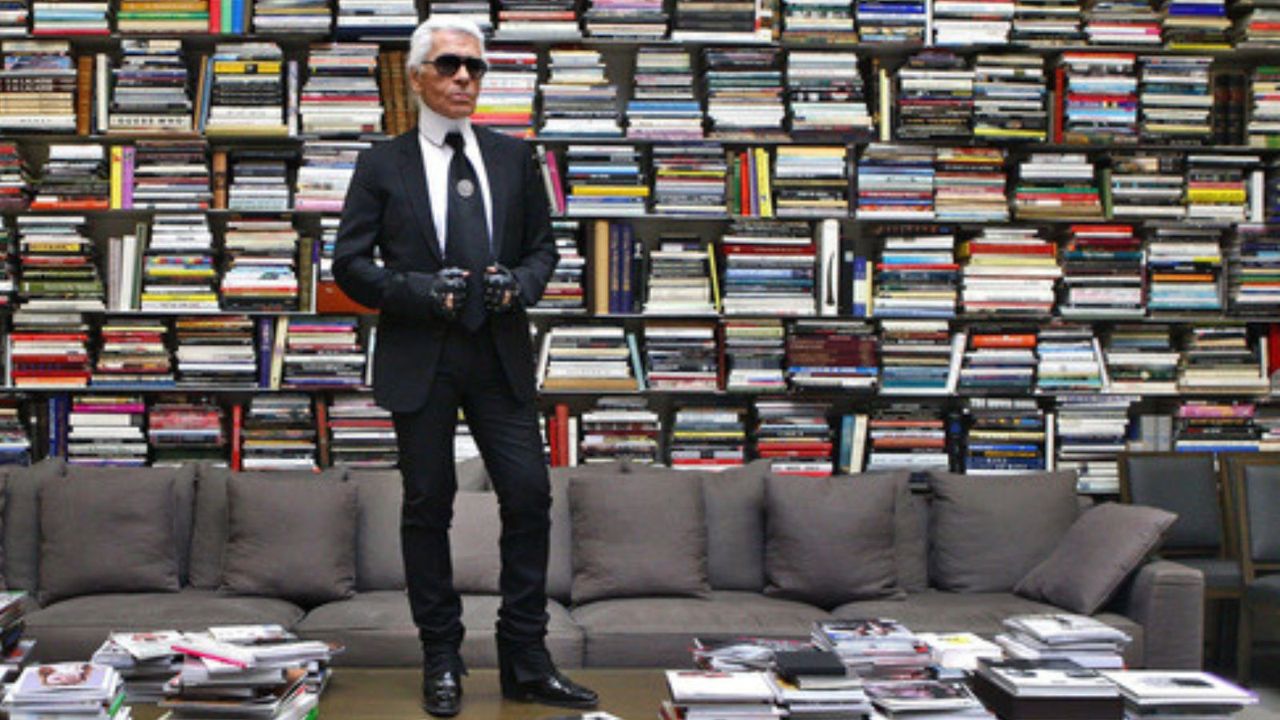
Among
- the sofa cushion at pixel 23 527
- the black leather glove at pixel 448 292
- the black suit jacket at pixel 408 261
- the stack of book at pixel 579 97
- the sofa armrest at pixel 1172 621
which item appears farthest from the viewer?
the stack of book at pixel 579 97

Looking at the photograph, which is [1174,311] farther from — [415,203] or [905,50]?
[415,203]

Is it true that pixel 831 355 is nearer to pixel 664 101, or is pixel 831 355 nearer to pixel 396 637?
pixel 664 101

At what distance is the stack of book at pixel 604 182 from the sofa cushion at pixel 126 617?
73.7 inches

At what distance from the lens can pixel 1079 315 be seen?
4742 millimetres

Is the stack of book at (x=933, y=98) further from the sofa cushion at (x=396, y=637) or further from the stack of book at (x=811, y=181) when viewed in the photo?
the sofa cushion at (x=396, y=637)

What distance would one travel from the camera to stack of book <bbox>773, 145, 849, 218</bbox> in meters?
4.68

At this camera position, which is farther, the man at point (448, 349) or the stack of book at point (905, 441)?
the stack of book at point (905, 441)

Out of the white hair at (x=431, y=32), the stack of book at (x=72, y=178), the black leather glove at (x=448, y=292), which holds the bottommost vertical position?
the black leather glove at (x=448, y=292)

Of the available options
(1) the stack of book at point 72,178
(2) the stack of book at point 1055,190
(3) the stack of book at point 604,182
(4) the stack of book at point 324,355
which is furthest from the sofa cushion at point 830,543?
(1) the stack of book at point 72,178

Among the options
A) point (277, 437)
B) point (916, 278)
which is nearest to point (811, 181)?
point (916, 278)

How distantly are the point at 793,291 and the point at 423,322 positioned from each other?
2417 mm

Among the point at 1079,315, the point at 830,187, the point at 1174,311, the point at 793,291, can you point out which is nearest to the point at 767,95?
the point at 830,187

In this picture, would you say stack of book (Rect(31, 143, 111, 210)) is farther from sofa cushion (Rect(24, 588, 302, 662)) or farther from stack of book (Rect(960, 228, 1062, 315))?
stack of book (Rect(960, 228, 1062, 315))

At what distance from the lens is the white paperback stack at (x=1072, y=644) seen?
2.51 meters
